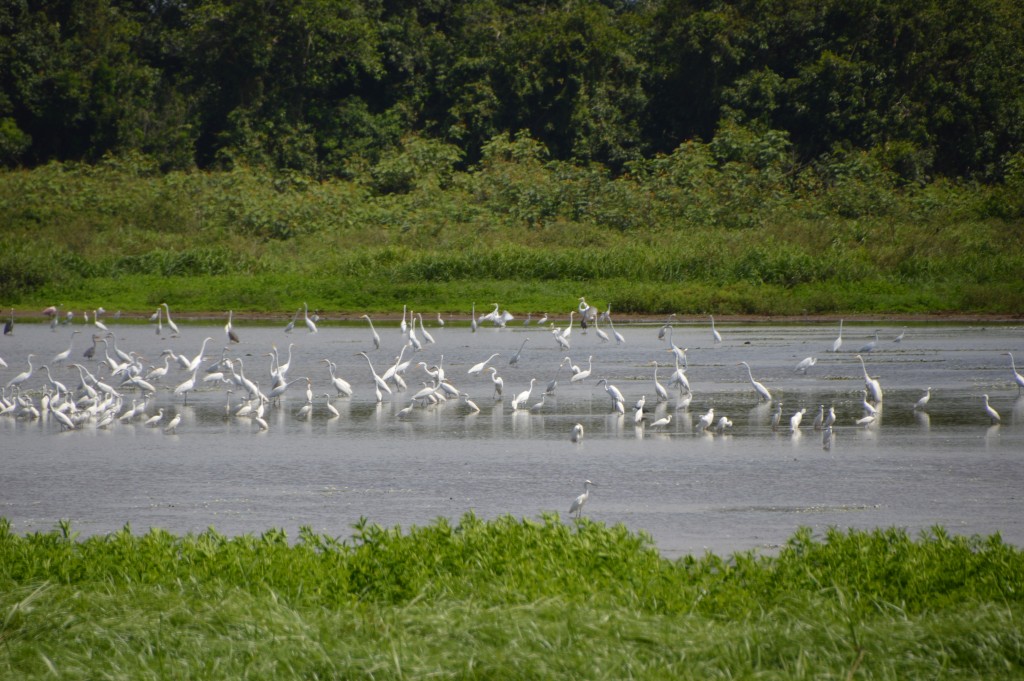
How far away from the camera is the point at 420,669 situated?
16.2 feet

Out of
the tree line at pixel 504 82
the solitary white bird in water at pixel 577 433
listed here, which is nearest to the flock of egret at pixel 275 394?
the solitary white bird in water at pixel 577 433

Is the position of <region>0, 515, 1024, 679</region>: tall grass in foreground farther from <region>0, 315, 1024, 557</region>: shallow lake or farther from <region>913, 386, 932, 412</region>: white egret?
<region>913, 386, 932, 412</region>: white egret

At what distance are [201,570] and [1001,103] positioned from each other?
40144 mm

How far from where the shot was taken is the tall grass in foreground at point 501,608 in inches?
197

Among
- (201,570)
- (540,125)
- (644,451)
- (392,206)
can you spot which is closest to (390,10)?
(540,125)

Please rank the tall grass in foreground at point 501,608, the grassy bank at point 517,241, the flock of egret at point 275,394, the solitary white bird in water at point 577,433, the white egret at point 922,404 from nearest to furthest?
1. the tall grass in foreground at point 501,608
2. the solitary white bird in water at point 577,433
3. the flock of egret at point 275,394
4. the white egret at point 922,404
5. the grassy bank at point 517,241

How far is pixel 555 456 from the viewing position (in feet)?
37.2

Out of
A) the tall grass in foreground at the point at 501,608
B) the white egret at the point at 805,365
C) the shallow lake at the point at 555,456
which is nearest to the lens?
the tall grass in foreground at the point at 501,608

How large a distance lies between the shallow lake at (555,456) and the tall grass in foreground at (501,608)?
4.76 feet

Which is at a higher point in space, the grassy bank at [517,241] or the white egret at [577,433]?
the grassy bank at [517,241]

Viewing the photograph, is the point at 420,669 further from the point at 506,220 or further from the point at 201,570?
the point at 506,220

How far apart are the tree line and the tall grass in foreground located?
1371 inches

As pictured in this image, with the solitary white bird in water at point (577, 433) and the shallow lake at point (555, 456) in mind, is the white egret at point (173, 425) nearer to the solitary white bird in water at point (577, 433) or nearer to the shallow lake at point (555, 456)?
the shallow lake at point (555, 456)

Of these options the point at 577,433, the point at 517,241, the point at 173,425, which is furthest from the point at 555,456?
the point at 517,241
